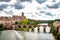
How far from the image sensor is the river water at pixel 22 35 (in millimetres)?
2159

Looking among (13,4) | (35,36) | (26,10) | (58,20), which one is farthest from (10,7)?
(58,20)

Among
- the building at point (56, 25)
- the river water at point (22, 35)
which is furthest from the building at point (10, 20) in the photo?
the building at point (56, 25)

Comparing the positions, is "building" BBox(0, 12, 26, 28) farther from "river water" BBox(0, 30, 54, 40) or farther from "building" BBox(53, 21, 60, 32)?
"building" BBox(53, 21, 60, 32)

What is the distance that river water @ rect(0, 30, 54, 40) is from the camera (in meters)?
2.16

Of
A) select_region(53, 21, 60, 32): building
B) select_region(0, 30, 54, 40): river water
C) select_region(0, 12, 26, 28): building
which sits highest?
select_region(0, 12, 26, 28): building

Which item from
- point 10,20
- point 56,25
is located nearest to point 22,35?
point 10,20

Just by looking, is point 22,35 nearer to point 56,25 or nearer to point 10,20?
point 10,20

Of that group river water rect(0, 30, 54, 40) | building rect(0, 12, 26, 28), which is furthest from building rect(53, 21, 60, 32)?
building rect(0, 12, 26, 28)

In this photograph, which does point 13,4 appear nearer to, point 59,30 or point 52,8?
point 52,8

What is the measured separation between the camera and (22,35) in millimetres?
2188

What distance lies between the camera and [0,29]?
2.23 m

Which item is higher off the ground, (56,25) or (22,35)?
(56,25)

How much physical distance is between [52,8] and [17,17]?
50 cm

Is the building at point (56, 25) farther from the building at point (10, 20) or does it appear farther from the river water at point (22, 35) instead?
the building at point (10, 20)
